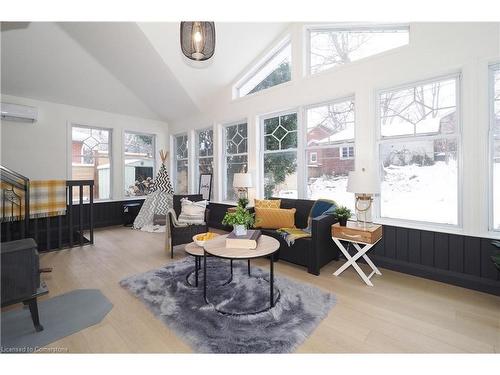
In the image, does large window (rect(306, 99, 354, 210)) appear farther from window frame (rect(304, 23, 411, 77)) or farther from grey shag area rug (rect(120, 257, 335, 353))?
grey shag area rug (rect(120, 257, 335, 353))

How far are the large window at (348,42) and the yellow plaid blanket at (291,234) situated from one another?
255 cm

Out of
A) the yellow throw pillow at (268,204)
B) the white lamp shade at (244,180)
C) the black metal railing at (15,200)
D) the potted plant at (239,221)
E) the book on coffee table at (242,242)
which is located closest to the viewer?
the book on coffee table at (242,242)

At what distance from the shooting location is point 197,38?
1.98 meters

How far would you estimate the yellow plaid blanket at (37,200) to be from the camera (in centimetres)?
355

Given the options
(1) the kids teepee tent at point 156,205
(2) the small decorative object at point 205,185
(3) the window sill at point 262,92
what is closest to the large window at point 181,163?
(1) the kids teepee tent at point 156,205

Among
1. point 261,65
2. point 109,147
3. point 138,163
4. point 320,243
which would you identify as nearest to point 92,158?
point 109,147

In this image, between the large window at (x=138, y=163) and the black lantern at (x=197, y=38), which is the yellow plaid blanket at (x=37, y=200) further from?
the black lantern at (x=197, y=38)

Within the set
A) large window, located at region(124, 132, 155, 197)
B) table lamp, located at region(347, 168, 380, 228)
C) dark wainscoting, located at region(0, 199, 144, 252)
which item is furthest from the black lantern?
large window, located at region(124, 132, 155, 197)

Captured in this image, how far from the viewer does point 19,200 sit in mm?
3617

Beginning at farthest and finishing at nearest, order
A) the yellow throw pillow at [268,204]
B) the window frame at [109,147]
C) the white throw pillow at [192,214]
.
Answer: the window frame at [109,147] < the white throw pillow at [192,214] < the yellow throw pillow at [268,204]

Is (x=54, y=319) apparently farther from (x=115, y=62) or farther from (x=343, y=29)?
(x=343, y=29)

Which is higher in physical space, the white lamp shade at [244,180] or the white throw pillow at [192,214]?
the white lamp shade at [244,180]

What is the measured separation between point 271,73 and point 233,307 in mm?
4086

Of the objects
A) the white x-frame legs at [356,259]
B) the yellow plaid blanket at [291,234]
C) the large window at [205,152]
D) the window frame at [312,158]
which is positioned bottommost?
the white x-frame legs at [356,259]
